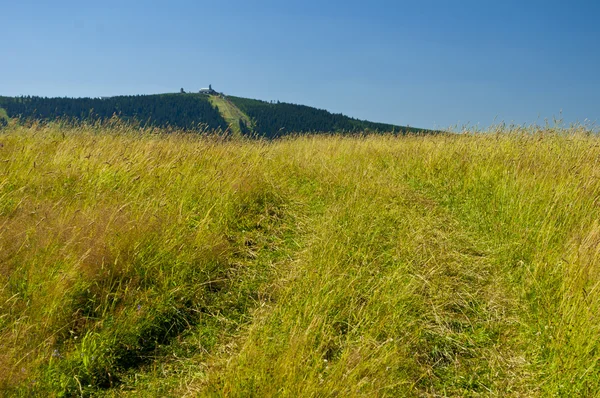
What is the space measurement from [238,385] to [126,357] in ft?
4.10

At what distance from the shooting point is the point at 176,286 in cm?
402

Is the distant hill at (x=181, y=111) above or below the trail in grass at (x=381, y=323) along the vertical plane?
above

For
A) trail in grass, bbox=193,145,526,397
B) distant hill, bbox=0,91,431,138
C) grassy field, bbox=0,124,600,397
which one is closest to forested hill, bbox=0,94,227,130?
distant hill, bbox=0,91,431,138

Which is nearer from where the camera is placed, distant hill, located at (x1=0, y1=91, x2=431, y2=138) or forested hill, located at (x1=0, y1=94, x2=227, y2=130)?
distant hill, located at (x1=0, y1=91, x2=431, y2=138)

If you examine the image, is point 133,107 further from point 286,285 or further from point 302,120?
point 286,285

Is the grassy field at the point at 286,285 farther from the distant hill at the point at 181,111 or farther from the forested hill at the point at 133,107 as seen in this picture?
the forested hill at the point at 133,107

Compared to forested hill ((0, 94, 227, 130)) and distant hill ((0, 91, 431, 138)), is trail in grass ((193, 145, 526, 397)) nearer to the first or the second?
distant hill ((0, 91, 431, 138))

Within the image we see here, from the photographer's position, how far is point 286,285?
4.09 m

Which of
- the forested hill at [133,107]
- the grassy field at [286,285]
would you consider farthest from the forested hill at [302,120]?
the grassy field at [286,285]

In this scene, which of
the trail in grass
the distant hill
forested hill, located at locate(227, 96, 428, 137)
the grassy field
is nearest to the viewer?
the trail in grass

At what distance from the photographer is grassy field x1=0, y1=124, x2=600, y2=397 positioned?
9.64 feet

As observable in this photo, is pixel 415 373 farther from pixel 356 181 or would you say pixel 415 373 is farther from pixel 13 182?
pixel 13 182

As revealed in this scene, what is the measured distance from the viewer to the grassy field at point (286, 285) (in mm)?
2938

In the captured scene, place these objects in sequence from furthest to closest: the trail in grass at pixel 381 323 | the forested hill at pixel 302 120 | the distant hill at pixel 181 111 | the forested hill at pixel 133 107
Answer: the forested hill at pixel 133 107, the distant hill at pixel 181 111, the forested hill at pixel 302 120, the trail in grass at pixel 381 323
